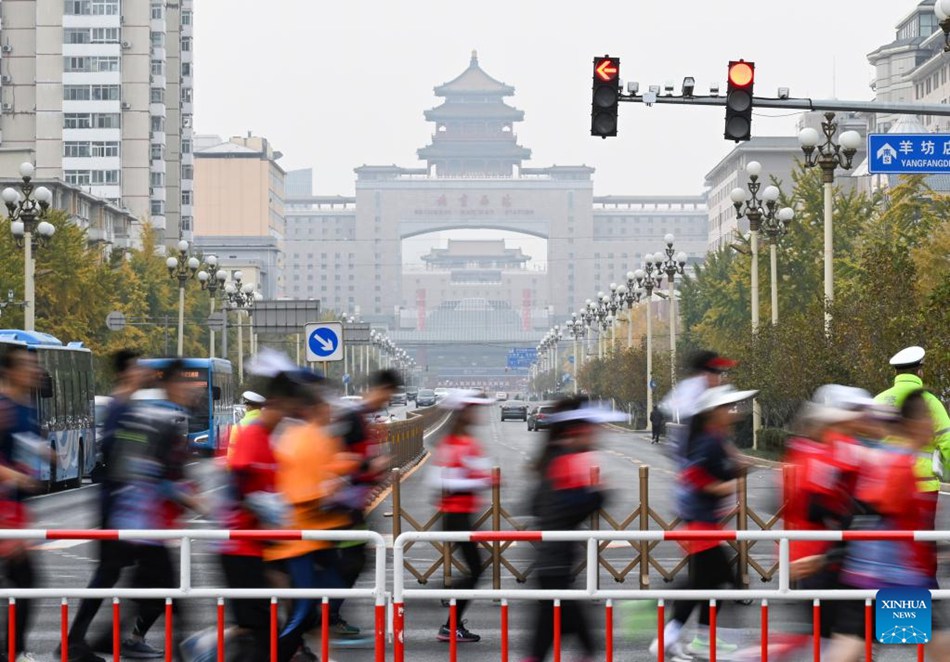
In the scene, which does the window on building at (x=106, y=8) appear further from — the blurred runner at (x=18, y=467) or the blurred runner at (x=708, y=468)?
the blurred runner at (x=708, y=468)

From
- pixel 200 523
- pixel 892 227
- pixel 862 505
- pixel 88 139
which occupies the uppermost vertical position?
pixel 88 139

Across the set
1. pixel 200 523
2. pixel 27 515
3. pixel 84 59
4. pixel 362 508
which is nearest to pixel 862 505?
pixel 362 508

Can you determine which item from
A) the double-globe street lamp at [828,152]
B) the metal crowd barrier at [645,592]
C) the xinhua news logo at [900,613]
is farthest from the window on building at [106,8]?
the xinhua news logo at [900,613]

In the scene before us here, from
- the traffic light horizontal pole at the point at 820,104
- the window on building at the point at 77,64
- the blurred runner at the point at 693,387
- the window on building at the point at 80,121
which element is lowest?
the blurred runner at the point at 693,387

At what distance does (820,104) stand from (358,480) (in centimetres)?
1257

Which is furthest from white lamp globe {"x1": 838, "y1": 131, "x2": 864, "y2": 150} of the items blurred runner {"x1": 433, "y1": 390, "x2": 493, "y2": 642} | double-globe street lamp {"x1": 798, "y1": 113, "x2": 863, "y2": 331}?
blurred runner {"x1": 433, "y1": 390, "x2": 493, "y2": 642}

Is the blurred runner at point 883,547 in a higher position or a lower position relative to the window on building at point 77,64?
lower

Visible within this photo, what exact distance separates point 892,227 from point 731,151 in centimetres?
10671

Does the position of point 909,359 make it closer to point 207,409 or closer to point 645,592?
point 645,592

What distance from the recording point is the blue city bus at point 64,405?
108ft

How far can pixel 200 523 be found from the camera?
25.5 metres

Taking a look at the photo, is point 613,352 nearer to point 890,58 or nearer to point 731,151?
point 890,58

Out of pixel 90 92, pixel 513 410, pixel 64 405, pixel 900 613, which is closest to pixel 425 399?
pixel 90 92

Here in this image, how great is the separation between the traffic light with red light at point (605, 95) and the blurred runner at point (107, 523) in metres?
11.4
